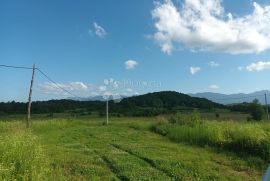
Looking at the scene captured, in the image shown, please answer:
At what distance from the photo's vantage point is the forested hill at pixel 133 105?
68.9m

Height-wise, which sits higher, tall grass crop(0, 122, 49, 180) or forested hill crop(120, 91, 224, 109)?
forested hill crop(120, 91, 224, 109)

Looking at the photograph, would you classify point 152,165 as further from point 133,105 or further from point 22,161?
point 133,105

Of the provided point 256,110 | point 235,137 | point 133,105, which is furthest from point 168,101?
point 235,137

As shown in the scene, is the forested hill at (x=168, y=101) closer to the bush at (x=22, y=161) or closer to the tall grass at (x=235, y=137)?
the tall grass at (x=235, y=137)

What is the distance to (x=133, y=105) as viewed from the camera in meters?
79.7

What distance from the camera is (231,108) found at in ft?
194

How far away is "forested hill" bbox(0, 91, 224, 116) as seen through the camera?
226 feet

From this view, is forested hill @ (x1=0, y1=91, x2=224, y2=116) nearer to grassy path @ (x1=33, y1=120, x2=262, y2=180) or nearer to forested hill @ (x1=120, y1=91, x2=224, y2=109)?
forested hill @ (x1=120, y1=91, x2=224, y2=109)

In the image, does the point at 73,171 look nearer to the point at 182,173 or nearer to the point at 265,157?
the point at 182,173

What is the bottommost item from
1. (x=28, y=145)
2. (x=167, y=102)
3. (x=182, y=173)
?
(x=182, y=173)

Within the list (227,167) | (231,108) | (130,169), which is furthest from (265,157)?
(231,108)

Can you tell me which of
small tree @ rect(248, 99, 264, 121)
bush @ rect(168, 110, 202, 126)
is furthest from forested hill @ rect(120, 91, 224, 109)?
bush @ rect(168, 110, 202, 126)

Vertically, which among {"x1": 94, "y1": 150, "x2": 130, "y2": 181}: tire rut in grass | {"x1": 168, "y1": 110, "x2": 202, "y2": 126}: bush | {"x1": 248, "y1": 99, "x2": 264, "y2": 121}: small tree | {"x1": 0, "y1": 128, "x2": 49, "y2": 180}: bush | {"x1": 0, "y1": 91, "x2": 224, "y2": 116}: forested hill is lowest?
{"x1": 94, "y1": 150, "x2": 130, "y2": 181}: tire rut in grass

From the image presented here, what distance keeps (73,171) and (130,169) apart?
65.0 inches
